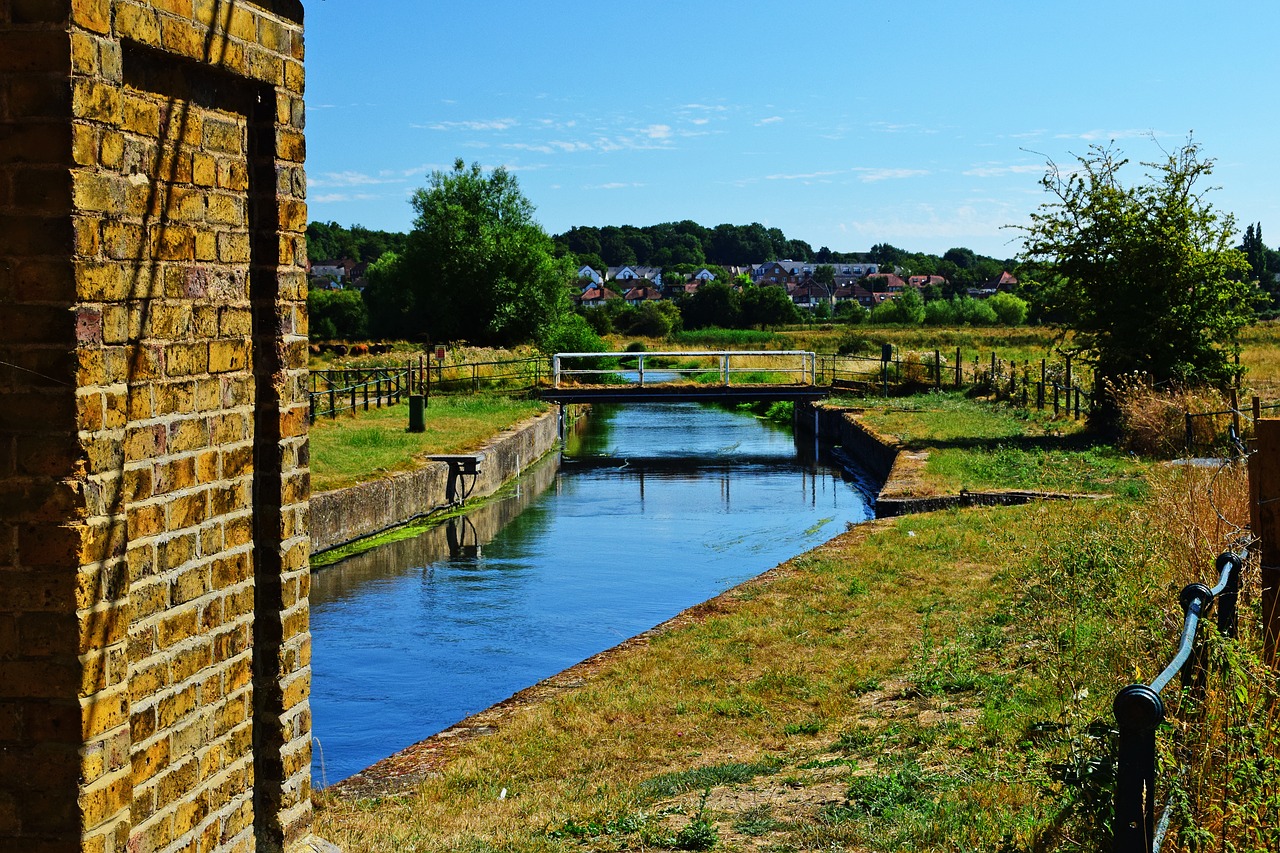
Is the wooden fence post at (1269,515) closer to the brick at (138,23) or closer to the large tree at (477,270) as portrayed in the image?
the brick at (138,23)

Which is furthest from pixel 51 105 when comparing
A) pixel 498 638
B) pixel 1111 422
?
pixel 1111 422

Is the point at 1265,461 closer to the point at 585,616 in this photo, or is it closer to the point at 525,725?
the point at 525,725

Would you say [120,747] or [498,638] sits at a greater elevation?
[120,747]

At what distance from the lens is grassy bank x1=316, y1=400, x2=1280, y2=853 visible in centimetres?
484

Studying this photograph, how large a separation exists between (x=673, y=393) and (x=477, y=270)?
1925 centimetres

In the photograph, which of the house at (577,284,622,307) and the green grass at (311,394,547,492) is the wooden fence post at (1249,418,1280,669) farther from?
the house at (577,284,622,307)

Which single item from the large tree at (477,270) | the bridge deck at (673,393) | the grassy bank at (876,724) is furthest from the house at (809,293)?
the grassy bank at (876,724)

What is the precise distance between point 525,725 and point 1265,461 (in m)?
4.85

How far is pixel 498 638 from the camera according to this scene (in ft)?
41.9

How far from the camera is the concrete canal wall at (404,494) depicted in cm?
1620

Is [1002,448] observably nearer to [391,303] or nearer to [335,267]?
[391,303]

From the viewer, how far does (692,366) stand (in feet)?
156

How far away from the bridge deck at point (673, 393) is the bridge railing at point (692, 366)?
1.40 ft

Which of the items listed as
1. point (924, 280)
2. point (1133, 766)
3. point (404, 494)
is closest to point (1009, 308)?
point (924, 280)
